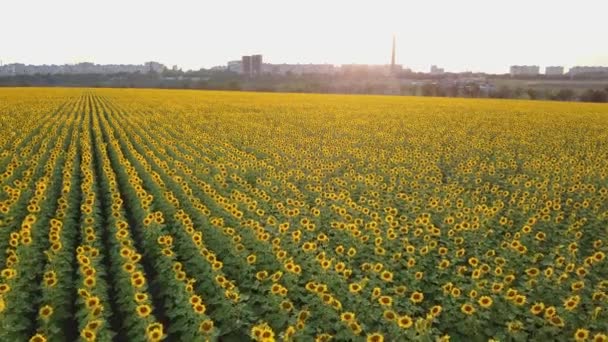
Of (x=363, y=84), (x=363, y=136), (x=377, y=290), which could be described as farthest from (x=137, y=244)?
(x=363, y=84)

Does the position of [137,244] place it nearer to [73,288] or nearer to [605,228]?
[73,288]

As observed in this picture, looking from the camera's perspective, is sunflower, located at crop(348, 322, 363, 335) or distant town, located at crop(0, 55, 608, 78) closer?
sunflower, located at crop(348, 322, 363, 335)

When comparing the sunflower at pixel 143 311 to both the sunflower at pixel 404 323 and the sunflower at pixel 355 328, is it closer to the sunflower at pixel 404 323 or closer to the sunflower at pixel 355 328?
the sunflower at pixel 355 328

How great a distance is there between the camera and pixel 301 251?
Result: 22.4ft

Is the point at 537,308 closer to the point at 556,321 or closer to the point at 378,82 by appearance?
the point at 556,321

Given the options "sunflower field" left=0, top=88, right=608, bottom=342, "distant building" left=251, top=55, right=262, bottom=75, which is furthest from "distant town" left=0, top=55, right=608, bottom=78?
"sunflower field" left=0, top=88, right=608, bottom=342

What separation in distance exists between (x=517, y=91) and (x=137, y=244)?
63620 millimetres

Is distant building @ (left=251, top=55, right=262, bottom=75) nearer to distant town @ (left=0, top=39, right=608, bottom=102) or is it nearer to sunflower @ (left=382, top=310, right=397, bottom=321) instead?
distant town @ (left=0, top=39, right=608, bottom=102)

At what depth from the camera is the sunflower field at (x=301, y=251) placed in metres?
5.05

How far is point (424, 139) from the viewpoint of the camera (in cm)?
1930

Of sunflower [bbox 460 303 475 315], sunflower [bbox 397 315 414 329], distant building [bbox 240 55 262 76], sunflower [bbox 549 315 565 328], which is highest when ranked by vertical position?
distant building [bbox 240 55 262 76]

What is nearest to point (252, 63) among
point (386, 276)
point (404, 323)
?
point (386, 276)

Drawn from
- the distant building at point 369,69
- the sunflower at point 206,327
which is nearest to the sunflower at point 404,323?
the sunflower at point 206,327

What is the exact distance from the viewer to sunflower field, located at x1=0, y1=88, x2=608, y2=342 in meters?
5.05
